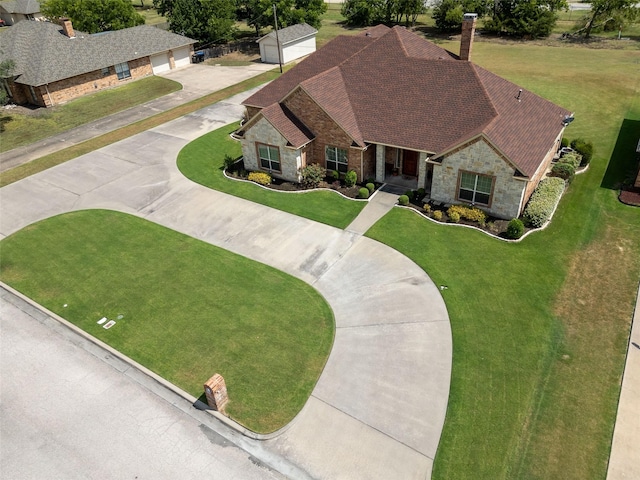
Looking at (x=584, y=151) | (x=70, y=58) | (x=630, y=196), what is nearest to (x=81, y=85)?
(x=70, y=58)

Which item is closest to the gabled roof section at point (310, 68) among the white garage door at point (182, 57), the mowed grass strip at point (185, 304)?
the mowed grass strip at point (185, 304)

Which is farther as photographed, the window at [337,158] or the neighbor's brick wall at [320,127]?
the window at [337,158]

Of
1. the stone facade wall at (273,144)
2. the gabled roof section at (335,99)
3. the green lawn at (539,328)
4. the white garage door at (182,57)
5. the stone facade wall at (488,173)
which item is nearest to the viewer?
the green lawn at (539,328)

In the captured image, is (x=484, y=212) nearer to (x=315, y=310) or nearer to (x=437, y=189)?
(x=437, y=189)

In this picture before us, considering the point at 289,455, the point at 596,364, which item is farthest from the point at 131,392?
the point at 596,364

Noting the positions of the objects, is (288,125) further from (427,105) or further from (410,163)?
(427,105)

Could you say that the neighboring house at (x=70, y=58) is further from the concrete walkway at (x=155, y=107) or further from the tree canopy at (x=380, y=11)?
the tree canopy at (x=380, y=11)

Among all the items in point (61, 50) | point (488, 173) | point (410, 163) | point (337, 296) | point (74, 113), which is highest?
point (61, 50)
